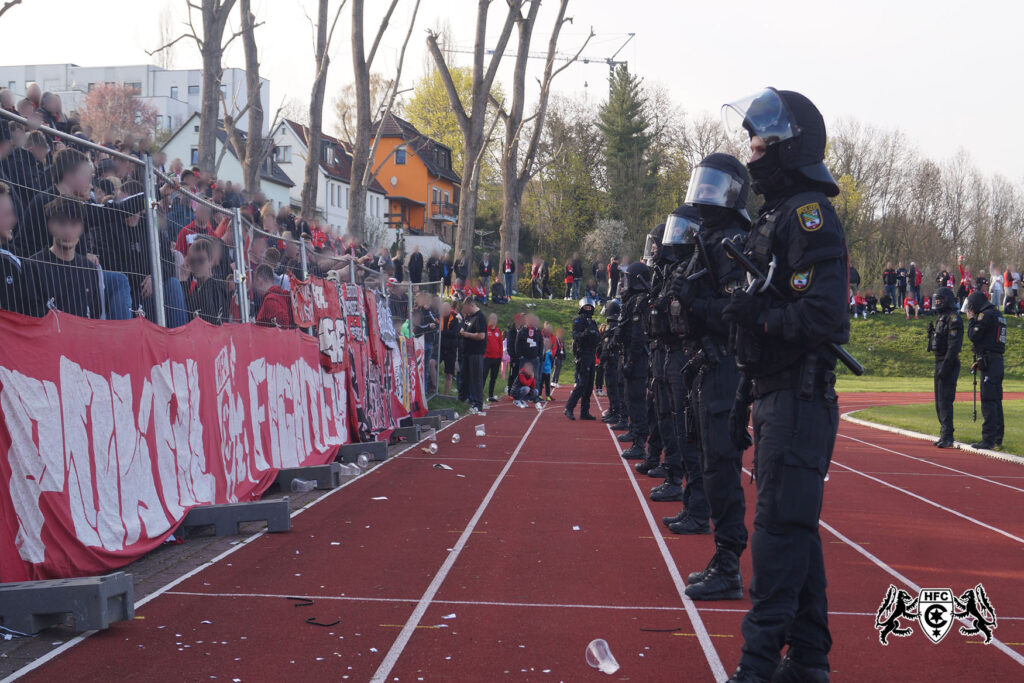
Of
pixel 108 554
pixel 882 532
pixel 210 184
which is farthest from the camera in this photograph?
pixel 210 184

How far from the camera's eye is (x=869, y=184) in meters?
75.3

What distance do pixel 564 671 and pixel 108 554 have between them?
309 cm

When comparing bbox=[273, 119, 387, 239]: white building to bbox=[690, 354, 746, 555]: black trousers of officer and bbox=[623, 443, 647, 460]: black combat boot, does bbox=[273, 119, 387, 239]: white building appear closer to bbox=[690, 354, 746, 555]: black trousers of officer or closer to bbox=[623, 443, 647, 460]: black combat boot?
bbox=[623, 443, 647, 460]: black combat boot

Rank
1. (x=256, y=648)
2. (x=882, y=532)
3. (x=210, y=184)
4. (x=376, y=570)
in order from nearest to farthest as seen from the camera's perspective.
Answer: (x=256, y=648)
(x=376, y=570)
(x=882, y=532)
(x=210, y=184)

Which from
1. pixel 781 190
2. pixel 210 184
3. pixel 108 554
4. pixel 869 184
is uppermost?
pixel 869 184

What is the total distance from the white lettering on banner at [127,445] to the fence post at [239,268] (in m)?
0.53

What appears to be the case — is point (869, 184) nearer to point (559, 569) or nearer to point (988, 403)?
point (988, 403)

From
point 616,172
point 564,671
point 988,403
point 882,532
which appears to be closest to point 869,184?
point 616,172

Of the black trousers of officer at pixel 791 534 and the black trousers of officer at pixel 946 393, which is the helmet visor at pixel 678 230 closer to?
the black trousers of officer at pixel 791 534

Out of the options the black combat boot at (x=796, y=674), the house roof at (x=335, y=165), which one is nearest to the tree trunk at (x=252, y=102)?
the black combat boot at (x=796, y=674)

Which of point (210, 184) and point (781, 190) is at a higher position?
point (210, 184)

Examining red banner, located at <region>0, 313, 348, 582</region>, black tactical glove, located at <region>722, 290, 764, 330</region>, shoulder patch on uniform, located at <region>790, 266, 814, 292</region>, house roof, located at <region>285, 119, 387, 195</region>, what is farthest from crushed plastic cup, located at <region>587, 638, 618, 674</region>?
house roof, located at <region>285, 119, 387, 195</region>

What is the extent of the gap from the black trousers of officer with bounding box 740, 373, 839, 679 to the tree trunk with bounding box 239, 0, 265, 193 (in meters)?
22.9

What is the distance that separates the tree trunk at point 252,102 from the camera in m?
25.8
